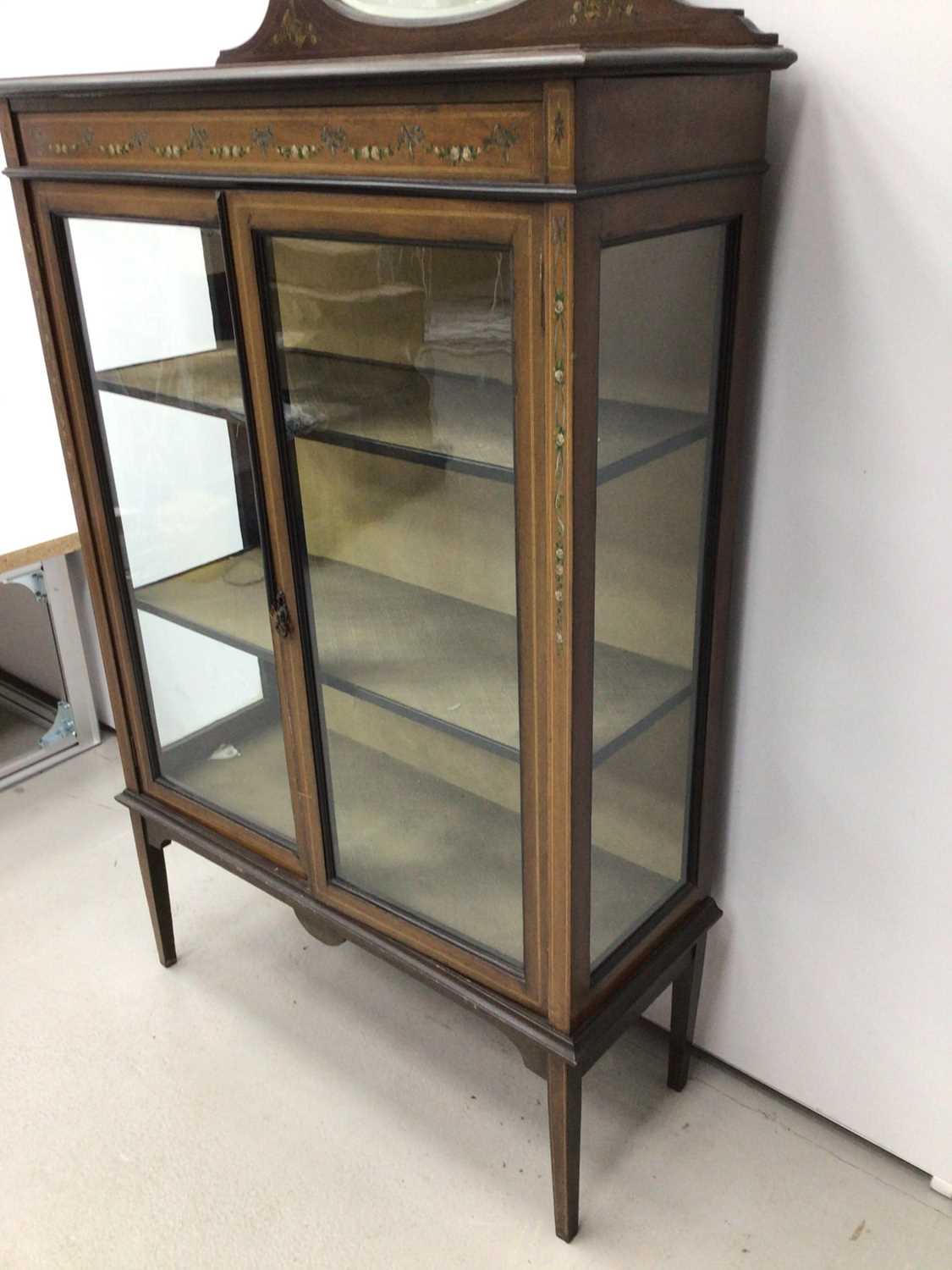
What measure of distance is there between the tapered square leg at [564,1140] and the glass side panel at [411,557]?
0.46 ft

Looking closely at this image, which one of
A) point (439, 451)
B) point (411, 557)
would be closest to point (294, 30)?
point (439, 451)

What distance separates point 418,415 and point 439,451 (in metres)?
0.04

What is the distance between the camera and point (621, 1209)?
4.25 feet

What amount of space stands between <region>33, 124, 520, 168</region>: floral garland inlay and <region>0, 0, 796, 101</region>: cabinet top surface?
0.13 feet

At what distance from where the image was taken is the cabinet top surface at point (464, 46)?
777mm

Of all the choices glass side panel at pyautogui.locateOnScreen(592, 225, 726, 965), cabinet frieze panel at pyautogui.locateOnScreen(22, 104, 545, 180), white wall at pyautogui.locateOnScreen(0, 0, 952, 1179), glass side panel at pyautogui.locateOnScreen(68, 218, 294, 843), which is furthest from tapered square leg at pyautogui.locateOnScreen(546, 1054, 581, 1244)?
cabinet frieze panel at pyautogui.locateOnScreen(22, 104, 545, 180)

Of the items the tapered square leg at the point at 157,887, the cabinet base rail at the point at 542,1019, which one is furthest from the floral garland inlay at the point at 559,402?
the tapered square leg at the point at 157,887

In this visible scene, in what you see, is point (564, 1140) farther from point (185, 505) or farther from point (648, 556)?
point (185, 505)

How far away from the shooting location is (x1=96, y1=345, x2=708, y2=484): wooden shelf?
97 centimetres

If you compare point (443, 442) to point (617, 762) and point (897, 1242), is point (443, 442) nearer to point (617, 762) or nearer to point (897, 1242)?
point (617, 762)

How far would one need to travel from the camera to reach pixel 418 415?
108 centimetres

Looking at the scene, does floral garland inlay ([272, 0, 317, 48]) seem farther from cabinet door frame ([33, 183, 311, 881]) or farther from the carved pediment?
cabinet door frame ([33, 183, 311, 881])

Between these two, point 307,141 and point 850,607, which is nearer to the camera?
point 307,141

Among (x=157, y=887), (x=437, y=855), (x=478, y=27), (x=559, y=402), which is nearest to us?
(x=559, y=402)
